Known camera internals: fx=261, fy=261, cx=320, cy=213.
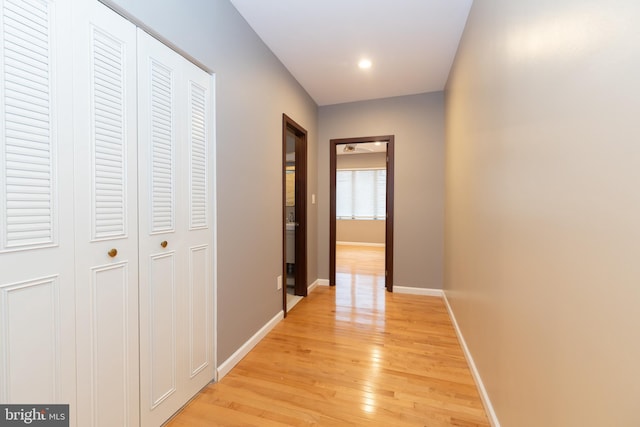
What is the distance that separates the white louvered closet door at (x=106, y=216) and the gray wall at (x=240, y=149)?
24cm

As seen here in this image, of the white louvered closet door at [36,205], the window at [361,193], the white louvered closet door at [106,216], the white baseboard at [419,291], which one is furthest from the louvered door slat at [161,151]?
the window at [361,193]

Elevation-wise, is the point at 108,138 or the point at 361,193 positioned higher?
the point at 361,193

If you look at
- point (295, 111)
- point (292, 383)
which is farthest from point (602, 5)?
point (295, 111)

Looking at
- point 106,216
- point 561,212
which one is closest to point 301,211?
point 106,216

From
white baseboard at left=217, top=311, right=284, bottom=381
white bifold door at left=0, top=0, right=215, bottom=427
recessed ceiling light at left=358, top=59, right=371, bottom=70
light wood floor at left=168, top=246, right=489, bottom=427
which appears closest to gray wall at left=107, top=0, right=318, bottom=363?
white baseboard at left=217, top=311, right=284, bottom=381

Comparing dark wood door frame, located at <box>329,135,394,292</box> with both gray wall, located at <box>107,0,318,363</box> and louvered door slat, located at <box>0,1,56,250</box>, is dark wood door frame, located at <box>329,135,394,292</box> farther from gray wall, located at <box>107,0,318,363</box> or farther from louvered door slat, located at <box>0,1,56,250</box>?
louvered door slat, located at <box>0,1,56,250</box>

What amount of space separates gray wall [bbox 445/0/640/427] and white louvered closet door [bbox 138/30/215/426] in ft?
5.59

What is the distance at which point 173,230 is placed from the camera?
1.48 meters

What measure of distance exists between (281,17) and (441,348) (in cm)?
303

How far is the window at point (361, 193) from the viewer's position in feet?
24.7

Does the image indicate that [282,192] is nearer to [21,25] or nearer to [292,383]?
[292,383]

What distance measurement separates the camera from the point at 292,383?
178 cm

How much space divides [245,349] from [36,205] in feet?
5.57

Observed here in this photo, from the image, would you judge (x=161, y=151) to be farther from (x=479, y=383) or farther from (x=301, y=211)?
(x=479, y=383)
